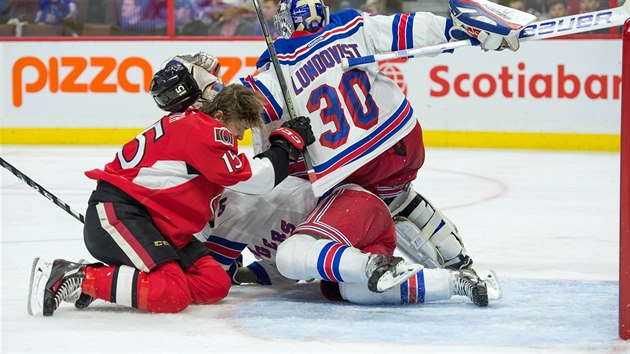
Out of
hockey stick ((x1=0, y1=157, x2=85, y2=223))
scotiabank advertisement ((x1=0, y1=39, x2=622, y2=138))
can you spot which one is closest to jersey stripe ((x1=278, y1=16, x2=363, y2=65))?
hockey stick ((x1=0, y1=157, x2=85, y2=223))

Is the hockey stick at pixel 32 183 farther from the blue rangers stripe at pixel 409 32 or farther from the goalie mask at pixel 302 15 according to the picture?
the blue rangers stripe at pixel 409 32

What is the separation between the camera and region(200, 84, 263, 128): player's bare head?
2.88 meters

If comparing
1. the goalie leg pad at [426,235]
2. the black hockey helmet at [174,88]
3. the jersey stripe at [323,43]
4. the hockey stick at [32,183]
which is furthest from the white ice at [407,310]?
the jersey stripe at [323,43]

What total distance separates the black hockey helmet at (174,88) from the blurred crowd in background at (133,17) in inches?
175

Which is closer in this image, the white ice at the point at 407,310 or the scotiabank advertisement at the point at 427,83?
the white ice at the point at 407,310

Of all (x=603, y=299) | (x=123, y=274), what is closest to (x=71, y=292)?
(x=123, y=274)

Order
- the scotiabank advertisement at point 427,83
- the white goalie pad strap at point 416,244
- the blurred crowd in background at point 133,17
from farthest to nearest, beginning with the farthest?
the blurred crowd in background at point 133,17, the scotiabank advertisement at point 427,83, the white goalie pad strap at point 416,244

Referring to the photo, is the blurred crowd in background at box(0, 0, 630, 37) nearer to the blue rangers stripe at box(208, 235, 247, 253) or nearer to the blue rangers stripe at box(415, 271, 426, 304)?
the blue rangers stripe at box(208, 235, 247, 253)

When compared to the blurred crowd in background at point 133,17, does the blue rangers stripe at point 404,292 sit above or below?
below

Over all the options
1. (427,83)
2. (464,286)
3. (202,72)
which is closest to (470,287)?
(464,286)

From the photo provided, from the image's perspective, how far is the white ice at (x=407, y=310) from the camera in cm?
249

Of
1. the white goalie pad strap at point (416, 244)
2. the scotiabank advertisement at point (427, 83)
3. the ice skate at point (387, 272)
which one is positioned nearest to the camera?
the ice skate at point (387, 272)

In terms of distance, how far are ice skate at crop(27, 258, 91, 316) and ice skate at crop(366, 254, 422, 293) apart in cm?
70

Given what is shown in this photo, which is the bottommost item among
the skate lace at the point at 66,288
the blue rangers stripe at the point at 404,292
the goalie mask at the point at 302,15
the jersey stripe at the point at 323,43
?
the blue rangers stripe at the point at 404,292
